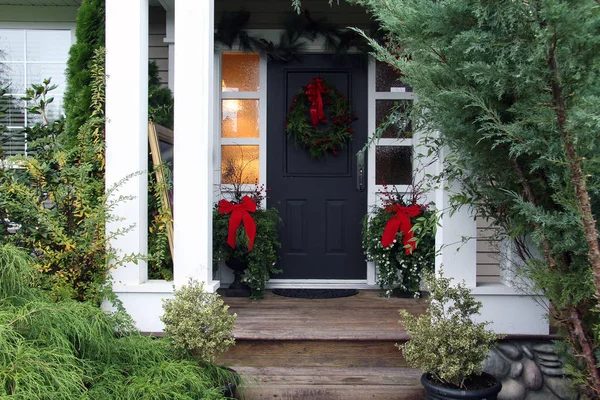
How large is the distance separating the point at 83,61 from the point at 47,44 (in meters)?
1.37

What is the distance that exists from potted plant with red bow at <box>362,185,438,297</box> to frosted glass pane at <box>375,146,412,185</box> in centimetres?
21

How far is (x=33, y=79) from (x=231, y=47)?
1669 millimetres

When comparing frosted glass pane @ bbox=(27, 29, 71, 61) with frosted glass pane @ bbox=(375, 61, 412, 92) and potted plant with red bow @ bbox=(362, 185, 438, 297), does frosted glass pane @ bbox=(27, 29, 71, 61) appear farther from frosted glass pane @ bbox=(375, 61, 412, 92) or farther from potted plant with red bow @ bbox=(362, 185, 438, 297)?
potted plant with red bow @ bbox=(362, 185, 438, 297)

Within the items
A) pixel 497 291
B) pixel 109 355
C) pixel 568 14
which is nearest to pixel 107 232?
pixel 109 355

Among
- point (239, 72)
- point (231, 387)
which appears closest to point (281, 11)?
point (239, 72)

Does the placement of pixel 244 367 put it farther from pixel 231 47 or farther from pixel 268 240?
pixel 231 47

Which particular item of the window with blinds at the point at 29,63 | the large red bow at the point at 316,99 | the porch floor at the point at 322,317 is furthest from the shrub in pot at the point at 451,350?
the window with blinds at the point at 29,63

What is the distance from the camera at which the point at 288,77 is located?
4801 mm

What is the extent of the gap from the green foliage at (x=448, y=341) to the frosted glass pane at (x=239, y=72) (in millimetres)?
2710

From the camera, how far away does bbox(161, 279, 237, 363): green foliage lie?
261 cm

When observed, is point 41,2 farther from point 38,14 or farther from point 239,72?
point 239,72

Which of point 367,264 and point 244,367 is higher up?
point 367,264

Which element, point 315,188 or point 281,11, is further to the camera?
point 315,188

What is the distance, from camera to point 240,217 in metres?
4.30
